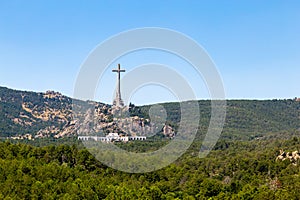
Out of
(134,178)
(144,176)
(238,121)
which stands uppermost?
(238,121)

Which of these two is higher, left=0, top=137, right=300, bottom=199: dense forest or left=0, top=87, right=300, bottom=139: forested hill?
left=0, top=87, right=300, bottom=139: forested hill

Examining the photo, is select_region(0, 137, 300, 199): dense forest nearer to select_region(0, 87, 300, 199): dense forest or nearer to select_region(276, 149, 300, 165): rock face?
select_region(0, 87, 300, 199): dense forest

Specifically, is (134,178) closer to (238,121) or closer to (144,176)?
(144,176)

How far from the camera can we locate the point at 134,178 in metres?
64.5

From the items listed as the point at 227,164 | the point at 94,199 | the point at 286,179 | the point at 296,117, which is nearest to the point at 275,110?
the point at 296,117

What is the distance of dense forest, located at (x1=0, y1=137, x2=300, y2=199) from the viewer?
1704 inches

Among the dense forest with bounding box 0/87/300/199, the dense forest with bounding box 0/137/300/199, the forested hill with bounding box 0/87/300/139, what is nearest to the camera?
the dense forest with bounding box 0/137/300/199

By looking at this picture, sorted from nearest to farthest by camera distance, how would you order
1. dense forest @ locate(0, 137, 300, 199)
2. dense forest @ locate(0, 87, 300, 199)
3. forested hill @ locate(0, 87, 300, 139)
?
dense forest @ locate(0, 137, 300, 199) → dense forest @ locate(0, 87, 300, 199) → forested hill @ locate(0, 87, 300, 139)

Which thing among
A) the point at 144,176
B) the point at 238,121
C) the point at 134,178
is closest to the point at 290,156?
the point at 144,176

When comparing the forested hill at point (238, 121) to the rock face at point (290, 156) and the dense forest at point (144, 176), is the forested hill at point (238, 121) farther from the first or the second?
the rock face at point (290, 156)

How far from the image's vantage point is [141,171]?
6775cm

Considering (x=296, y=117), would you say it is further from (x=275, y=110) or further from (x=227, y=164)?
(x=227, y=164)

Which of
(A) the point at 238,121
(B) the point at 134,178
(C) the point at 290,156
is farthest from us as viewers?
(A) the point at 238,121

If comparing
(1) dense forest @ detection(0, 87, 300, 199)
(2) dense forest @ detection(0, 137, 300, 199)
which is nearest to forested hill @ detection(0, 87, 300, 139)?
(1) dense forest @ detection(0, 87, 300, 199)
